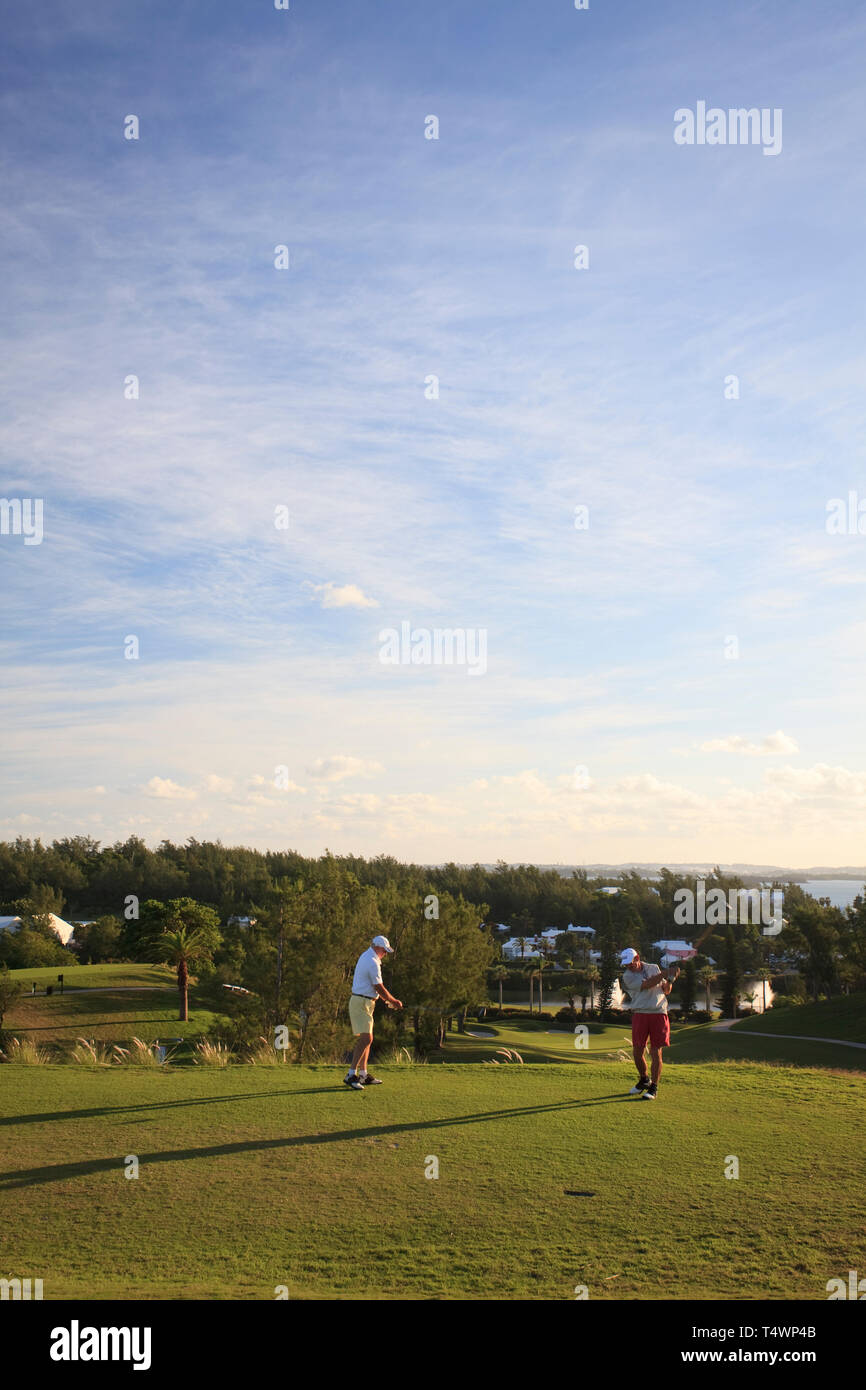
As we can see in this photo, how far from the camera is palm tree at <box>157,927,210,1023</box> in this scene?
2028 inches

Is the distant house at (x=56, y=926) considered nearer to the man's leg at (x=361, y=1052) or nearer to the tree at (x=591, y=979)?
the tree at (x=591, y=979)

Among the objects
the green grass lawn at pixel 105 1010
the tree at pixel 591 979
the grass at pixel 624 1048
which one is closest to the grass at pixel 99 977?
the green grass lawn at pixel 105 1010

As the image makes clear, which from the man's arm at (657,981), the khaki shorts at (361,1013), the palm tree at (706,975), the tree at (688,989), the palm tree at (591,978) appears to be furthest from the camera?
the palm tree at (706,975)

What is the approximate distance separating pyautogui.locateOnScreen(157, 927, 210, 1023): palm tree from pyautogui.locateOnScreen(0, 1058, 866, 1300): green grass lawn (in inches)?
1598

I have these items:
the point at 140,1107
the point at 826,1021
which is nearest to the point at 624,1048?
the point at 826,1021

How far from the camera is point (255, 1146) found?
9.41 meters

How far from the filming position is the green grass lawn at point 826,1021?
38.6m

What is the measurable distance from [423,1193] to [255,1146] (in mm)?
2357

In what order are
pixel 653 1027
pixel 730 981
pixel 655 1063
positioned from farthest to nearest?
pixel 730 981 → pixel 655 1063 → pixel 653 1027

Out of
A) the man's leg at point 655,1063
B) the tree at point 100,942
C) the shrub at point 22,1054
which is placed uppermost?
the man's leg at point 655,1063

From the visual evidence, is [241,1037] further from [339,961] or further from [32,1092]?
[32,1092]

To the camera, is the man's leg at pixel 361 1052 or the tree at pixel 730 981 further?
the tree at pixel 730 981

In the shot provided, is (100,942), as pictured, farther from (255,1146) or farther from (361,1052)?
(255,1146)

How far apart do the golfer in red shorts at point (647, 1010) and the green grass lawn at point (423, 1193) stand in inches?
14.5
